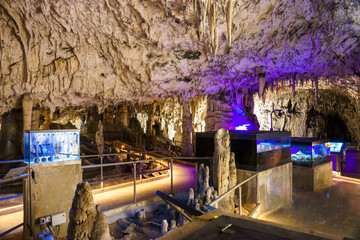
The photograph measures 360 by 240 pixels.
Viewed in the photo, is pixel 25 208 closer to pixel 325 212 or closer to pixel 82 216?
pixel 82 216

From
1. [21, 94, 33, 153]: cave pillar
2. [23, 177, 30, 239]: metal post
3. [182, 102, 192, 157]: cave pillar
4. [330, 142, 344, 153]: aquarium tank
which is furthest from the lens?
[182, 102, 192, 157]: cave pillar

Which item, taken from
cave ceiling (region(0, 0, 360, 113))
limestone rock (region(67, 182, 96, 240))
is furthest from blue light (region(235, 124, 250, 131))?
limestone rock (region(67, 182, 96, 240))

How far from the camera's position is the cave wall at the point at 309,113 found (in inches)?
583

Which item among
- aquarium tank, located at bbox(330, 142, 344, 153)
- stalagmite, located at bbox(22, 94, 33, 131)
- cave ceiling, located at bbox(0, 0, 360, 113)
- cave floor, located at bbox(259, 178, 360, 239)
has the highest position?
cave ceiling, located at bbox(0, 0, 360, 113)

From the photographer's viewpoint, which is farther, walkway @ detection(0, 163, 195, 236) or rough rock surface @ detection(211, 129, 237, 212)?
rough rock surface @ detection(211, 129, 237, 212)

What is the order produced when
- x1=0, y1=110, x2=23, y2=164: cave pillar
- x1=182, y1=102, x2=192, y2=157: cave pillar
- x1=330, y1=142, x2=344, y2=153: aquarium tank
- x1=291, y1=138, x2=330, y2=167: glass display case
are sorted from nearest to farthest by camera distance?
1. x1=291, y1=138, x2=330, y2=167: glass display case
2. x1=0, y1=110, x2=23, y2=164: cave pillar
3. x1=330, y1=142, x2=344, y2=153: aquarium tank
4. x1=182, y1=102, x2=192, y2=157: cave pillar

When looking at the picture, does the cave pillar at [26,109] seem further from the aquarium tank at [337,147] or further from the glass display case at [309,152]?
the aquarium tank at [337,147]

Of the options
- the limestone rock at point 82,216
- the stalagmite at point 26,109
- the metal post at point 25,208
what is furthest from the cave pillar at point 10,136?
the limestone rock at point 82,216

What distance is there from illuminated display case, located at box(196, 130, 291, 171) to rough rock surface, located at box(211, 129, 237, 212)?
47 cm

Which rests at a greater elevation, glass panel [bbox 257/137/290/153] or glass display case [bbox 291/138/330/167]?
glass panel [bbox 257/137/290/153]

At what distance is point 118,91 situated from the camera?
9.80 meters

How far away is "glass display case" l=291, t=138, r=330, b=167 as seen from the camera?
7430 mm

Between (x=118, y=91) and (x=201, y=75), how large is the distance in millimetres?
4061

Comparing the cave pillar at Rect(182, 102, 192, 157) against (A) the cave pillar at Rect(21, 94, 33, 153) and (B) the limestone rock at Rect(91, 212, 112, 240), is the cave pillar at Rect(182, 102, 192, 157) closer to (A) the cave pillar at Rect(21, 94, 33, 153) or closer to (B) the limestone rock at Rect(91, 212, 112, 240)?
(A) the cave pillar at Rect(21, 94, 33, 153)
